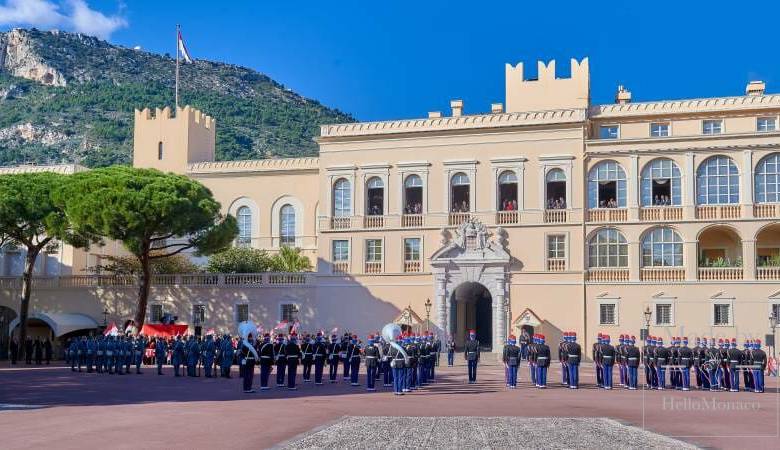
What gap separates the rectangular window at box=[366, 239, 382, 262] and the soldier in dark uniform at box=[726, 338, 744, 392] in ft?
78.5

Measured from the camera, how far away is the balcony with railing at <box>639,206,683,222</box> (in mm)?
45750

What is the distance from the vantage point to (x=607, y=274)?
153 ft

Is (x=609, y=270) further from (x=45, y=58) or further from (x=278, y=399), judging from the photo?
(x=45, y=58)

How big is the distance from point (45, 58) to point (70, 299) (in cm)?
9622

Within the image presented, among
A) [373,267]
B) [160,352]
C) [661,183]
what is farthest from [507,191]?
[160,352]

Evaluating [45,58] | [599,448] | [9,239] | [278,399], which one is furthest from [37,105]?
[599,448]

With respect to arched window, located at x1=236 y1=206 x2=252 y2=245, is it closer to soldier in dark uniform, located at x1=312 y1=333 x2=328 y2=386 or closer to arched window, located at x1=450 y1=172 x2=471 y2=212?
arched window, located at x1=450 y1=172 x2=471 y2=212

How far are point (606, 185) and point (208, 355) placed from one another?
870 inches

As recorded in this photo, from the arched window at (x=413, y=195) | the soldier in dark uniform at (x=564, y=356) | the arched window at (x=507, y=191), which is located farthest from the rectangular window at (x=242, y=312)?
the soldier in dark uniform at (x=564, y=356)

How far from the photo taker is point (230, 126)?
11944cm

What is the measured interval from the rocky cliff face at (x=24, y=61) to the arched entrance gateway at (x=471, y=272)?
103 metres

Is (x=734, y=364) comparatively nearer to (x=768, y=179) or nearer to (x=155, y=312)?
(x=768, y=179)

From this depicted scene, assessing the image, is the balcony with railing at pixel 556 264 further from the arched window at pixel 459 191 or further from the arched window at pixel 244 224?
the arched window at pixel 244 224

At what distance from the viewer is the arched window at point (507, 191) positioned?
4859 centimetres
